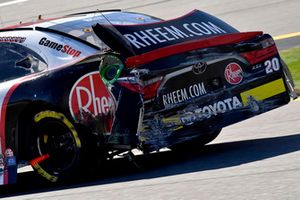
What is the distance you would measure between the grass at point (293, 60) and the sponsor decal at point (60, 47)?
4.61 meters

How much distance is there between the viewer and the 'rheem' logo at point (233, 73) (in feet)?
26.8

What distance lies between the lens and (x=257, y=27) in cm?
1739

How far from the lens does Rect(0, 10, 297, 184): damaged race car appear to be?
7.84 meters

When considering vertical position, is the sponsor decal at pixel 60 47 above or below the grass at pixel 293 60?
below

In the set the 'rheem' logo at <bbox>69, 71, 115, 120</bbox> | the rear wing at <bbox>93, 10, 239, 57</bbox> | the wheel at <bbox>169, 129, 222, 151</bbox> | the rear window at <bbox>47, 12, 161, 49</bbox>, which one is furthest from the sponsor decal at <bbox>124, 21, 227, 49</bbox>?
the wheel at <bbox>169, 129, 222, 151</bbox>

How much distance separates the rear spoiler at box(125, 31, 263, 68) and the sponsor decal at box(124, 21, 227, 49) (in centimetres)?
18

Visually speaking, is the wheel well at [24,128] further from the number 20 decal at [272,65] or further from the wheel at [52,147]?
the number 20 decal at [272,65]

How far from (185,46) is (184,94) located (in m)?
0.43

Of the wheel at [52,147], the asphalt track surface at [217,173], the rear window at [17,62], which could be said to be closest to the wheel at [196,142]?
the asphalt track surface at [217,173]

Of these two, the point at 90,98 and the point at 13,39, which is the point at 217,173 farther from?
the point at 13,39

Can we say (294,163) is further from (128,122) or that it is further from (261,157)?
(128,122)

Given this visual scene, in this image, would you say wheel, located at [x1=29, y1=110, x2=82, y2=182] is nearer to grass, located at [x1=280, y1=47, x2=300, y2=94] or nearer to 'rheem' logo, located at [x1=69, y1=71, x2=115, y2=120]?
'rheem' logo, located at [x1=69, y1=71, x2=115, y2=120]

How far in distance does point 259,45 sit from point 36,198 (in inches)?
96.0

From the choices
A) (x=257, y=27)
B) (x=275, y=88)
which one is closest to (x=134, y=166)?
(x=275, y=88)
